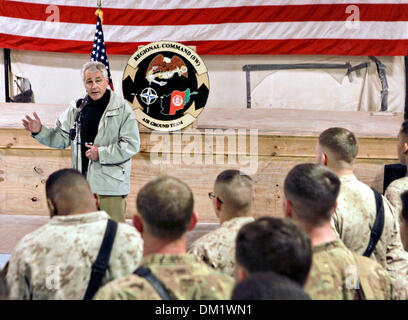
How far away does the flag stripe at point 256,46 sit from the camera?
6.43m

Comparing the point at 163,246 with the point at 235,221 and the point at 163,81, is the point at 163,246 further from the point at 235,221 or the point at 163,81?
the point at 163,81

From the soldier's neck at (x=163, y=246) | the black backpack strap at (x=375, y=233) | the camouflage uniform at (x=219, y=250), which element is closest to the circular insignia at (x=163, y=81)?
the black backpack strap at (x=375, y=233)

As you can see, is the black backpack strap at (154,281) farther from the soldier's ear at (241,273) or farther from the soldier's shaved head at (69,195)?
the soldier's shaved head at (69,195)

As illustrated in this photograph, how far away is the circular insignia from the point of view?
4.99 m

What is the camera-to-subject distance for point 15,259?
2.09m

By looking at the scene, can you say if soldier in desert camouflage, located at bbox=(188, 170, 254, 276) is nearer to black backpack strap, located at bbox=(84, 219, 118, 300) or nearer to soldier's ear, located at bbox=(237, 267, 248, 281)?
black backpack strap, located at bbox=(84, 219, 118, 300)

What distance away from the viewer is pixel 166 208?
1.88m

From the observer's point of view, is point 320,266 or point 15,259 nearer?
point 320,266

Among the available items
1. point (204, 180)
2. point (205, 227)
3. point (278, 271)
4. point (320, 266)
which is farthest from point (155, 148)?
point (278, 271)

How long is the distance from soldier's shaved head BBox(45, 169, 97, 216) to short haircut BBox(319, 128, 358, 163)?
59.2 inches

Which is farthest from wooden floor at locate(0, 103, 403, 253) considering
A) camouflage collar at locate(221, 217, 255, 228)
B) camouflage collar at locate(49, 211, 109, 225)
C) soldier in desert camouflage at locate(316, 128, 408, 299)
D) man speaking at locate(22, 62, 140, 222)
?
camouflage collar at locate(49, 211, 109, 225)

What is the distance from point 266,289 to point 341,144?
2078mm

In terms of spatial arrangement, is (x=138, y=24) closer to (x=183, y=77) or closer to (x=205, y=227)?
(x=183, y=77)
